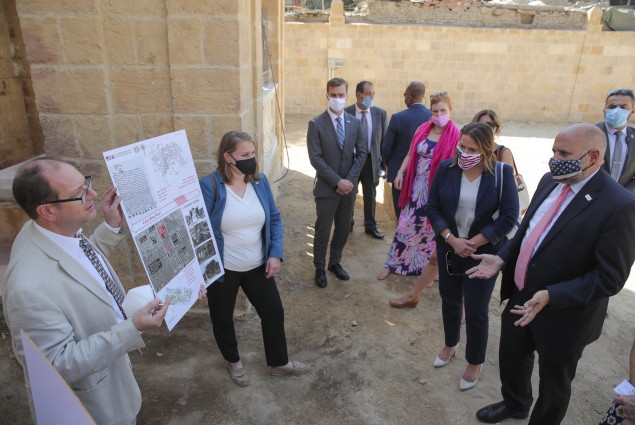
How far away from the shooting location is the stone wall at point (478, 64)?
14.2 m

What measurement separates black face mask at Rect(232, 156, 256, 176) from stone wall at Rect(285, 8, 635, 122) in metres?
12.5

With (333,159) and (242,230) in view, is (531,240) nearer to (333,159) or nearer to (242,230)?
(242,230)

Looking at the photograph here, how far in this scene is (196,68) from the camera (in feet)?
10.8

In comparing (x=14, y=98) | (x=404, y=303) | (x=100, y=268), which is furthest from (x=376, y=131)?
(x=14, y=98)

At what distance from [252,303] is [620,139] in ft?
11.5

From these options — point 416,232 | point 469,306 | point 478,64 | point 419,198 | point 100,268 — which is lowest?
point 416,232

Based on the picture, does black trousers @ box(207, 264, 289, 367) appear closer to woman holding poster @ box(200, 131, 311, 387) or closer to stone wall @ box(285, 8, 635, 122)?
woman holding poster @ box(200, 131, 311, 387)

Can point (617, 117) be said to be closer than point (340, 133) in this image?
Yes

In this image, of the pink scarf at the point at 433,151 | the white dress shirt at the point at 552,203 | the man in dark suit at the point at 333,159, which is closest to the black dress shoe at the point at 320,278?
the man in dark suit at the point at 333,159

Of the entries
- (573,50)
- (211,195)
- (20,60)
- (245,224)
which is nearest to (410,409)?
(245,224)

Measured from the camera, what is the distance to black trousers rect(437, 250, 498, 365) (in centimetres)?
302

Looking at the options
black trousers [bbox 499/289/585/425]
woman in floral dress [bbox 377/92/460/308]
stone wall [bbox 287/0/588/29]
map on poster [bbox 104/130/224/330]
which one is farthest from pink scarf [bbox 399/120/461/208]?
stone wall [bbox 287/0/588/29]

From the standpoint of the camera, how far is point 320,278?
4.70 metres

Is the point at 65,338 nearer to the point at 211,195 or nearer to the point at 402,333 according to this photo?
the point at 211,195
